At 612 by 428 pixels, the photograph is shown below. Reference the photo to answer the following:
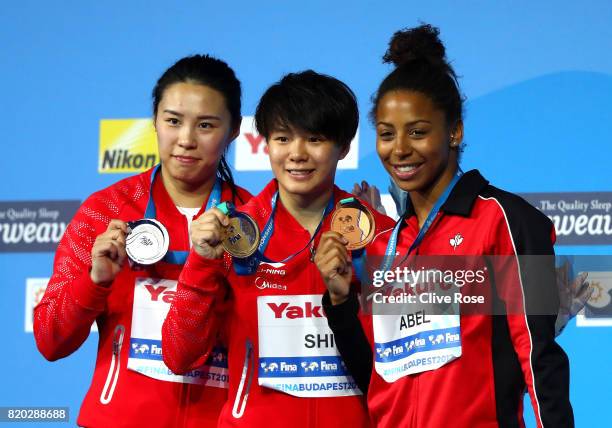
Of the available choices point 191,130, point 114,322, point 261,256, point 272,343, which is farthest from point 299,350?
point 191,130

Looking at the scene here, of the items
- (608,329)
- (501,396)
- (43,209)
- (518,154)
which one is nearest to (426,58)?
(501,396)

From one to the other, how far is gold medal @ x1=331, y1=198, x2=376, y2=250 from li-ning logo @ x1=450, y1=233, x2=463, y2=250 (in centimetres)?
16

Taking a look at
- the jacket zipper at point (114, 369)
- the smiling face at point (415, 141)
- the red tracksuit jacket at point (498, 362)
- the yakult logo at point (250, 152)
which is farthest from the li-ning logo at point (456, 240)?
the yakult logo at point (250, 152)

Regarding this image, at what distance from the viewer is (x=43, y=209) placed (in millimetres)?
3529

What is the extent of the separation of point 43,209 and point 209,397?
1.86 meters

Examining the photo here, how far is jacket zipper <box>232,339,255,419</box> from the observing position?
5.82 feet

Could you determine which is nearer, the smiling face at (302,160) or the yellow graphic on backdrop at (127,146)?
the smiling face at (302,160)

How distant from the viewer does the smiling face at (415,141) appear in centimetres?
177

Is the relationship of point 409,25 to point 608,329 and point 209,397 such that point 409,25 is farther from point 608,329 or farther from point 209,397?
point 209,397

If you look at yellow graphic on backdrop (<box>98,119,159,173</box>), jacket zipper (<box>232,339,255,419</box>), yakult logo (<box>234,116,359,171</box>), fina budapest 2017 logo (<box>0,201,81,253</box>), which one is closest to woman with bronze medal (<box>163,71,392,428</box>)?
jacket zipper (<box>232,339,255,419</box>)

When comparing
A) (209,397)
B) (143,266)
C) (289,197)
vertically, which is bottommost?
(209,397)

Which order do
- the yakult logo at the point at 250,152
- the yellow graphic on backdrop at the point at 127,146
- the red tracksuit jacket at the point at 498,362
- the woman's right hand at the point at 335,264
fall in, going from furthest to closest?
1. the yellow graphic on backdrop at the point at 127,146
2. the yakult logo at the point at 250,152
3. the woman's right hand at the point at 335,264
4. the red tracksuit jacket at the point at 498,362

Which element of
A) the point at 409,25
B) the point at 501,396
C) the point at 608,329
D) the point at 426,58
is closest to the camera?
the point at 501,396

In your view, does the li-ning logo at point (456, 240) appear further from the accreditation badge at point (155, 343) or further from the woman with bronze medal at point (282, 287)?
the accreditation badge at point (155, 343)
